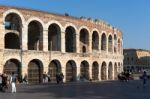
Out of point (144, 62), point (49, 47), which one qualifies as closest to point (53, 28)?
point (49, 47)

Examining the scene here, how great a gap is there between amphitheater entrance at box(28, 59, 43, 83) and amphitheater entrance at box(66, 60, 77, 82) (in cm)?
531

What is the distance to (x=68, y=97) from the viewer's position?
71.8ft

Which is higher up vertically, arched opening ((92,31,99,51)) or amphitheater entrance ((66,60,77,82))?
arched opening ((92,31,99,51))

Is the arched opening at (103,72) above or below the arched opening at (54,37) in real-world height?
below

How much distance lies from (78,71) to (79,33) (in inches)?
198

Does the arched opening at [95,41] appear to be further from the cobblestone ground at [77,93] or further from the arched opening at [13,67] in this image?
the cobblestone ground at [77,93]

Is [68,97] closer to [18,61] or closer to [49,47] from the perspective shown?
[18,61]

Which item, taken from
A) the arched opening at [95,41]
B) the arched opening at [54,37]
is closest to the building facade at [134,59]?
the arched opening at [95,41]

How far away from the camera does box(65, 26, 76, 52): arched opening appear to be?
48.8 m

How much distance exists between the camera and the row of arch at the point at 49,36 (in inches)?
1634

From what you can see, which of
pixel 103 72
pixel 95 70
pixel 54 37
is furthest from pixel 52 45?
pixel 103 72

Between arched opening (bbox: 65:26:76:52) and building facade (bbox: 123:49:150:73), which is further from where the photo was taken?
building facade (bbox: 123:49:150:73)

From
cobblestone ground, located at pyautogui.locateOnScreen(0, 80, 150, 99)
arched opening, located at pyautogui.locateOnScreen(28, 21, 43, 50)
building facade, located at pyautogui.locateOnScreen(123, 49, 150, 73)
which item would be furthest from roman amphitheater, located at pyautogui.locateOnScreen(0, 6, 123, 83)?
building facade, located at pyautogui.locateOnScreen(123, 49, 150, 73)

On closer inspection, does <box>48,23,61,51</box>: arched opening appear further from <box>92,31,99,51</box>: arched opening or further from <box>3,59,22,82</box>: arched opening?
<box>92,31,99,51</box>: arched opening
